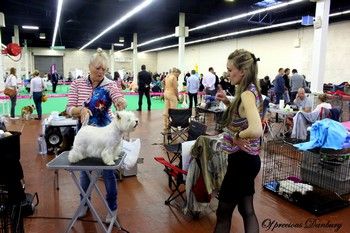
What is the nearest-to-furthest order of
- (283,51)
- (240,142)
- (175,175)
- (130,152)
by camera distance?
(240,142) < (175,175) < (130,152) < (283,51)

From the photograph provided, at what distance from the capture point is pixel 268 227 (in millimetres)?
2926

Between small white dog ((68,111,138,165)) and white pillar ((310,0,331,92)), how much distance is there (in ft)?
21.6

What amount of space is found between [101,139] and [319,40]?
6.86 metres

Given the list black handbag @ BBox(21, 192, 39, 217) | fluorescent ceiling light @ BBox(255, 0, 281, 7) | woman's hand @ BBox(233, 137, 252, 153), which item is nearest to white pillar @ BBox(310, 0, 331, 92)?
fluorescent ceiling light @ BBox(255, 0, 281, 7)

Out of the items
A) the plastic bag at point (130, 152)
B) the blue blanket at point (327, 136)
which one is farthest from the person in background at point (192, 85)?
the blue blanket at point (327, 136)

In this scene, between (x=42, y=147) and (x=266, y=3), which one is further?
(x=266, y=3)

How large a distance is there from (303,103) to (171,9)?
7.00 metres

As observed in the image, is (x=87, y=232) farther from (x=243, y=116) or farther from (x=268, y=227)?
(x=243, y=116)

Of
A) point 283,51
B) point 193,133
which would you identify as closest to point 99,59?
point 193,133

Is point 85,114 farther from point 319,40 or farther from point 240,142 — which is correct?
point 319,40

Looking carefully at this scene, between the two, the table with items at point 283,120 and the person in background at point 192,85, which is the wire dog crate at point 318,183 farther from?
the person in background at point 192,85

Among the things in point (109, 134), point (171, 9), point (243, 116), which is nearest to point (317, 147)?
point (243, 116)

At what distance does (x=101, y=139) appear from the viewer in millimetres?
2277

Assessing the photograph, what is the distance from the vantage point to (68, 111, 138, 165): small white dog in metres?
2.26
